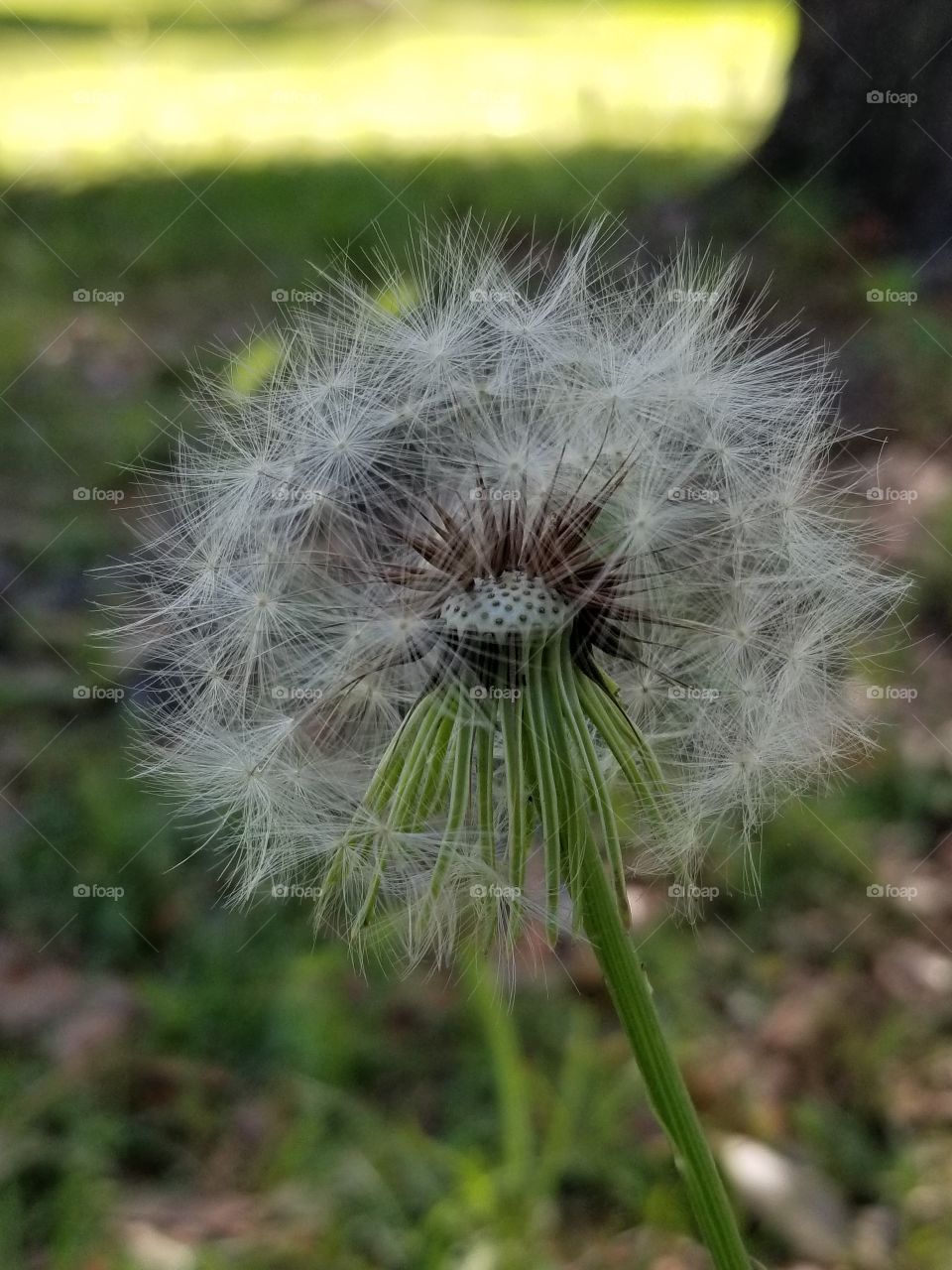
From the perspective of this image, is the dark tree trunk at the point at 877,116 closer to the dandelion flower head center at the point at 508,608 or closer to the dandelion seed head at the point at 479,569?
the dandelion seed head at the point at 479,569

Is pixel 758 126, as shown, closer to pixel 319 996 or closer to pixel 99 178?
pixel 99 178

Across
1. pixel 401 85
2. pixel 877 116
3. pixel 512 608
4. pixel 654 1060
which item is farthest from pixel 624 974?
pixel 401 85

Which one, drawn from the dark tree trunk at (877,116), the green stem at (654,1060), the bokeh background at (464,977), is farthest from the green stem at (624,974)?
the dark tree trunk at (877,116)

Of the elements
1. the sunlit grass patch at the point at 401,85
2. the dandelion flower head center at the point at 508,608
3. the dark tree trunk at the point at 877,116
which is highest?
the sunlit grass patch at the point at 401,85

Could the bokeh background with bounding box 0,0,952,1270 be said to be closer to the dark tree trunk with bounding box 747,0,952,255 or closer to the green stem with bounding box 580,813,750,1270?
the dark tree trunk with bounding box 747,0,952,255

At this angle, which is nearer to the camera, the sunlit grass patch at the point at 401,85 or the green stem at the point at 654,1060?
the green stem at the point at 654,1060

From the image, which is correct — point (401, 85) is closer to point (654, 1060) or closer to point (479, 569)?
point (479, 569)
